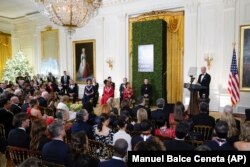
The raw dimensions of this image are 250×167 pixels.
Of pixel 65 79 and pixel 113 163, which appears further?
pixel 65 79

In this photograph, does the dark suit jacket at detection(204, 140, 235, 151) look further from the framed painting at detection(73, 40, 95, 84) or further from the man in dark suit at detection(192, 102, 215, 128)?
the framed painting at detection(73, 40, 95, 84)

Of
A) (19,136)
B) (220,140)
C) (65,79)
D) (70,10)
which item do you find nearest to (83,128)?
(19,136)

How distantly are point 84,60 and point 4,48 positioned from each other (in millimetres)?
6834

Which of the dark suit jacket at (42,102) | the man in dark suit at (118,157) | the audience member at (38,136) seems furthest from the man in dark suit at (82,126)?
the dark suit jacket at (42,102)

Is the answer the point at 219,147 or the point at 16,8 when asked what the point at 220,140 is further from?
the point at 16,8

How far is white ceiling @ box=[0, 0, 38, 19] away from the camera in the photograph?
13.7 m

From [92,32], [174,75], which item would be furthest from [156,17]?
[92,32]

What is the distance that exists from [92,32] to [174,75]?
5.19 meters

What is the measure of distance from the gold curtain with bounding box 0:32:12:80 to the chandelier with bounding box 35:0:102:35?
1141 centimetres

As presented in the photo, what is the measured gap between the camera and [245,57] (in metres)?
9.23

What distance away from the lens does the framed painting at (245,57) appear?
9148 millimetres

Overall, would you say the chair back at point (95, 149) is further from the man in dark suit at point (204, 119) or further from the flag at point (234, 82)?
the flag at point (234, 82)

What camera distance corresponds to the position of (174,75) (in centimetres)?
1127

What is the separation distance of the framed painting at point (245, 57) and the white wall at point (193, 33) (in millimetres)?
177
